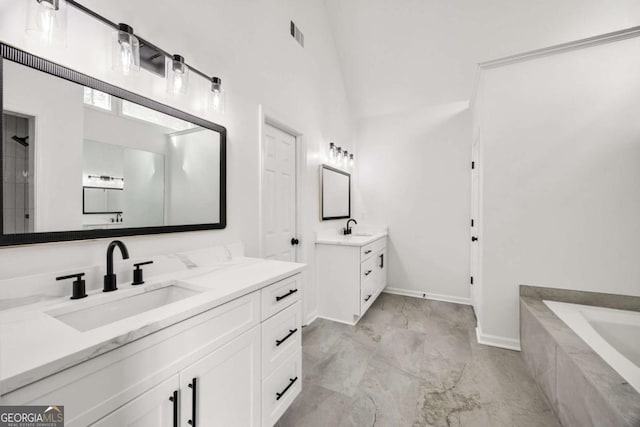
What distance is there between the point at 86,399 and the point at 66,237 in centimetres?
67

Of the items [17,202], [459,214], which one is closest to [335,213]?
[459,214]

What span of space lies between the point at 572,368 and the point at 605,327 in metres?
0.84

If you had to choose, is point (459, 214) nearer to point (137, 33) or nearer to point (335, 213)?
point (335, 213)

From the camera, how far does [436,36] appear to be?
2986mm

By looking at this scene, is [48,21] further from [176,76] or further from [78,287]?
[78,287]

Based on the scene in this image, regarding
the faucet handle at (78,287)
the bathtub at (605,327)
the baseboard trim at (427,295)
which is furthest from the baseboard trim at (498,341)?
the faucet handle at (78,287)

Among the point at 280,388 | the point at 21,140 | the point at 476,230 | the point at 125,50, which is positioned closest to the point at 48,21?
the point at 125,50

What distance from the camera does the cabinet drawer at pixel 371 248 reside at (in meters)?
2.83

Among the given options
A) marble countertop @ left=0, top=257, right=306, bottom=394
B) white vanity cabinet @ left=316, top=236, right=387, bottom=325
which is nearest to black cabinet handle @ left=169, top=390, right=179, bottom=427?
marble countertop @ left=0, top=257, right=306, bottom=394

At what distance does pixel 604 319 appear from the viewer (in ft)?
6.09

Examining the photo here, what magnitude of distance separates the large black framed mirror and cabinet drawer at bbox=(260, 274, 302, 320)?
Answer: 2.02ft

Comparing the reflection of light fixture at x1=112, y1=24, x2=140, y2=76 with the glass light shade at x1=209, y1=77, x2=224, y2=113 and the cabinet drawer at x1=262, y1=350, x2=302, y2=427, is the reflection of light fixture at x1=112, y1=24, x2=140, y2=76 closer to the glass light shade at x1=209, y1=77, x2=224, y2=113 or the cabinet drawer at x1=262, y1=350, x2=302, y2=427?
the glass light shade at x1=209, y1=77, x2=224, y2=113

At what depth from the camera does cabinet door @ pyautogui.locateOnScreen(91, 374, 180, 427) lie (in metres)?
0.71

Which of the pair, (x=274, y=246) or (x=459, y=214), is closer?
(x=274, y=246)
